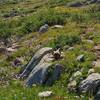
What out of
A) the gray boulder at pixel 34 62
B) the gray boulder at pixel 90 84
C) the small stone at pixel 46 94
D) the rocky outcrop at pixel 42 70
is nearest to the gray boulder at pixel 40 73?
the rocky outcrop at pixel 42 70

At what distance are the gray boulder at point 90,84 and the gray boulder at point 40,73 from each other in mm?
2855

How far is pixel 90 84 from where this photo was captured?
16297mm

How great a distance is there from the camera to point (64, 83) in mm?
17969

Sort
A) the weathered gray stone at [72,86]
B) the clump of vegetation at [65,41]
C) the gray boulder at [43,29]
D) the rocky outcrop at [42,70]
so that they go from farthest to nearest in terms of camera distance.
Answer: the gray boulder at [43,29] → the clump of vegetation at [65,41] → the rocky outcrop at [42,70] → the weathered gray stone at [72,86]

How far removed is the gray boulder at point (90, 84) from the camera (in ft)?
52.9

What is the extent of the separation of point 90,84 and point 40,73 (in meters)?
3.82

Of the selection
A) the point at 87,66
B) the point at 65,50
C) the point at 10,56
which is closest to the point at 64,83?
the point at 87,66

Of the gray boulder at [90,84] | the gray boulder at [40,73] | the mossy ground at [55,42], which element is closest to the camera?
the gray boulder at [90,84]

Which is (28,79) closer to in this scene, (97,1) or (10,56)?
(10,56)

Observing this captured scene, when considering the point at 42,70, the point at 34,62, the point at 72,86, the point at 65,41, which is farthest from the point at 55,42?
the point at 72,86

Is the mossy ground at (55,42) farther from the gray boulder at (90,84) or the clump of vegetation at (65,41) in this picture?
the gray boulder at (90,84)

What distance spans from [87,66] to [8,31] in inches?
664

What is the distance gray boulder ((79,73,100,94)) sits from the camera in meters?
16.1

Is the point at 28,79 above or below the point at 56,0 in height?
above
